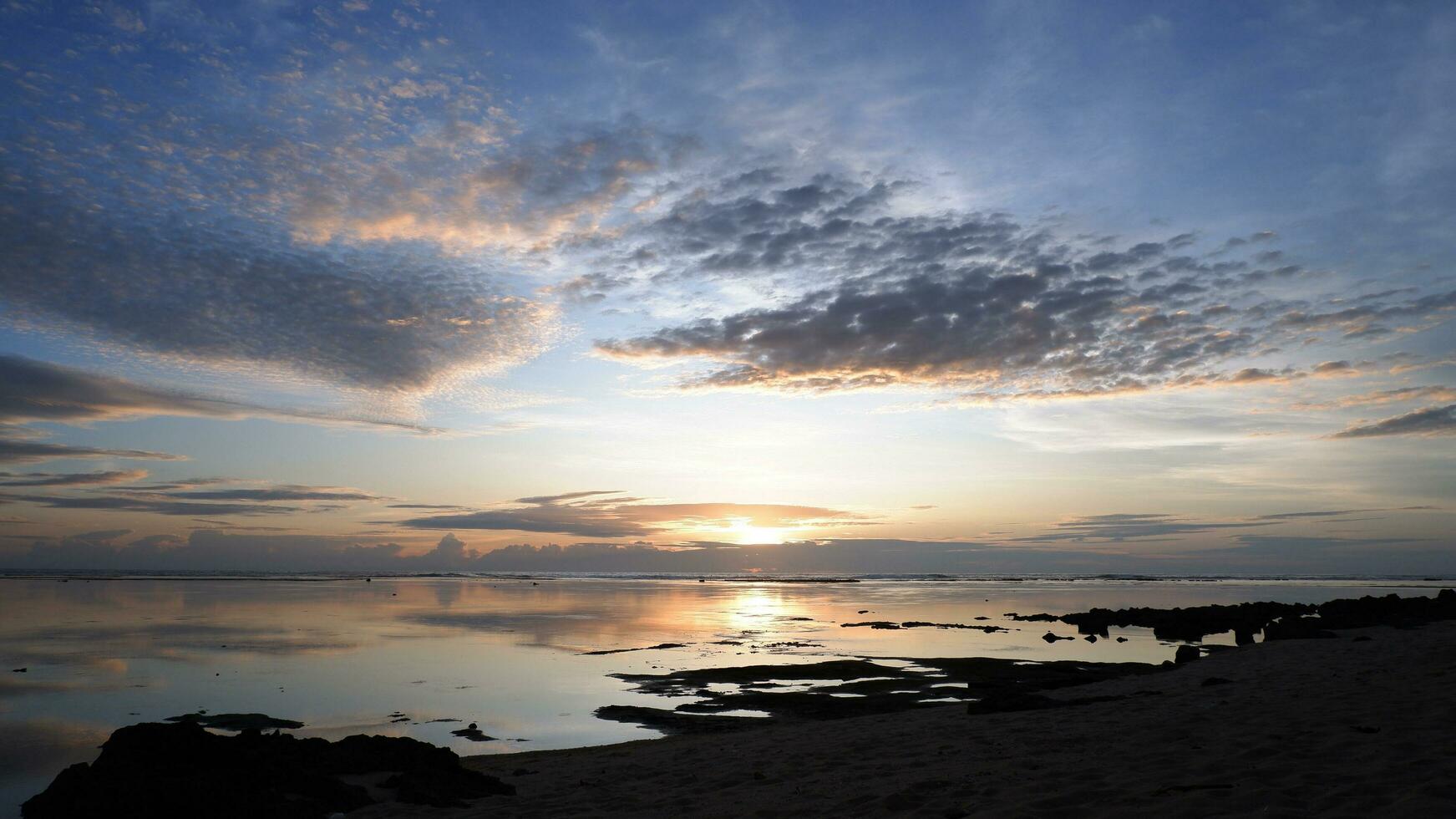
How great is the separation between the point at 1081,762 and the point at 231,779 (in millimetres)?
12360

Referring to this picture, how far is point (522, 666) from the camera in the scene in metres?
30.9

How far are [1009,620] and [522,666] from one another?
1474 inches

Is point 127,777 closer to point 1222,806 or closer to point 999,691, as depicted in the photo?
point 1222,806

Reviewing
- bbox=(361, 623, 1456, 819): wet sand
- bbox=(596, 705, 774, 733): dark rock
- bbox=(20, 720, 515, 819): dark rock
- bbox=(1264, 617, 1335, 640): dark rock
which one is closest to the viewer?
bbox=(361, 623, 1456, 819): wet sand

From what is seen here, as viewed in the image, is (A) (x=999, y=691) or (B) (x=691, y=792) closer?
(B) (x=691, y=792)

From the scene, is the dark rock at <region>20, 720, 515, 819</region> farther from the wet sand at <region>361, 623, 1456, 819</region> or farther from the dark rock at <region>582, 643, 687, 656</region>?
the dark rock at <region>582, 643, 687, 656</region>

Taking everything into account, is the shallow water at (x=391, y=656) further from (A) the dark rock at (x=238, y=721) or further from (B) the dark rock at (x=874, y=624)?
(B) the dark rock at (x=874, y=624)

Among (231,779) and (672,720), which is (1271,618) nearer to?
(672,720)

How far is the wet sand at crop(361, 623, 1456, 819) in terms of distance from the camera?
879 cm

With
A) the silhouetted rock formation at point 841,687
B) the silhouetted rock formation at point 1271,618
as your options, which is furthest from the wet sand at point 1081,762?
the silhouetted rock formation at point 1271,618

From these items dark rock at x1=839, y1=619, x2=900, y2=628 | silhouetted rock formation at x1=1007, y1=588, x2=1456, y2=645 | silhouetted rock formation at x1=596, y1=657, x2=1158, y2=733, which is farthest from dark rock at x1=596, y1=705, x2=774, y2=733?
dark rock at x1=839, y1=619, x2=900, y2=628

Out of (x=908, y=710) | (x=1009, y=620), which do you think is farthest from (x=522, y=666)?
(x=1009, y=620)

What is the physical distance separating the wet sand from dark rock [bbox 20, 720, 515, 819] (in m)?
0.76

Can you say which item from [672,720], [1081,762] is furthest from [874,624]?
[1081,762]
